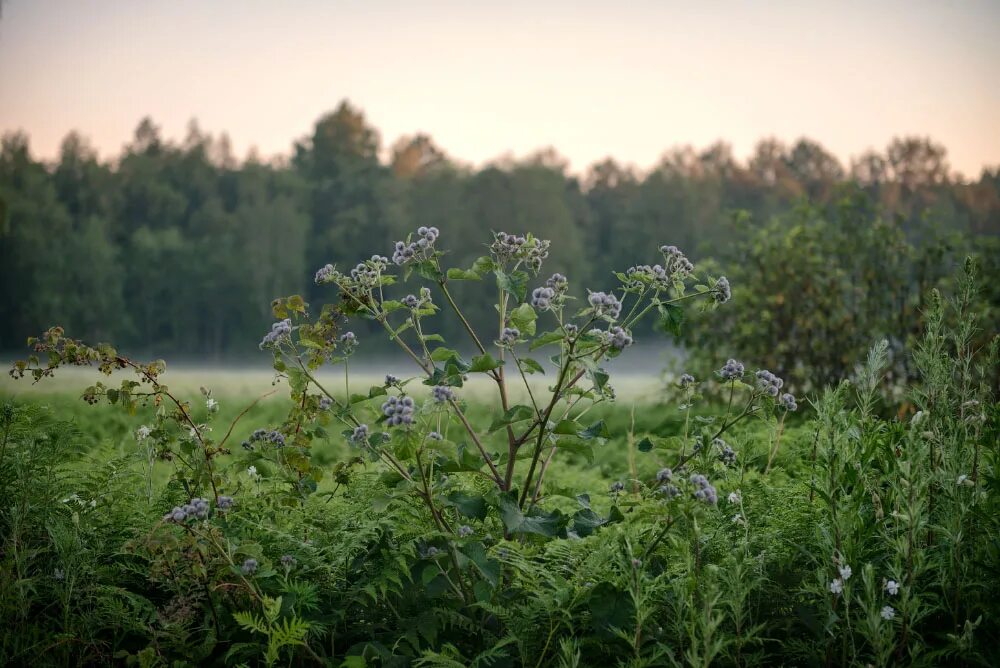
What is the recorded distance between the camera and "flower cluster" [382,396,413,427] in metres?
2.38

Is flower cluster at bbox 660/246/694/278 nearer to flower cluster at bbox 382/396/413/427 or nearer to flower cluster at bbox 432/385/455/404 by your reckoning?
flower cluster at bbox 432/385/455/404

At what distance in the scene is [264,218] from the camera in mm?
29422

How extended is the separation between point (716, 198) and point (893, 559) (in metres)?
25.4

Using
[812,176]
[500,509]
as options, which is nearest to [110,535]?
[500,509]

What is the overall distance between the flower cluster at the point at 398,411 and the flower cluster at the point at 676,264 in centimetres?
101

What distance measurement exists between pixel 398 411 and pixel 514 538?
31.3 inches

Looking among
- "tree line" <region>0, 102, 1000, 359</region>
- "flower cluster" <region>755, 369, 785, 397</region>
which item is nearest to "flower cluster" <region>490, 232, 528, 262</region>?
"flower cluster" <region>755, 369, 785, 397</region>

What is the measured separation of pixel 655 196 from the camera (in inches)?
1071

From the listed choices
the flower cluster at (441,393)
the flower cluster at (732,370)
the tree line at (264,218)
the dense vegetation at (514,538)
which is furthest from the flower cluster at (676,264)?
the tree line at (264,218)

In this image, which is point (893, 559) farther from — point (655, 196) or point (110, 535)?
point (655, 196)

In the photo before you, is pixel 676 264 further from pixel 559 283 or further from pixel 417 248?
pixel 417 248

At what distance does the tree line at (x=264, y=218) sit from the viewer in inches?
1012

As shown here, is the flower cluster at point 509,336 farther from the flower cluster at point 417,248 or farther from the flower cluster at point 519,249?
the flower cluster at point 417,248

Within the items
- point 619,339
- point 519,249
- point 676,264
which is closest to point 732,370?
point 676,264
